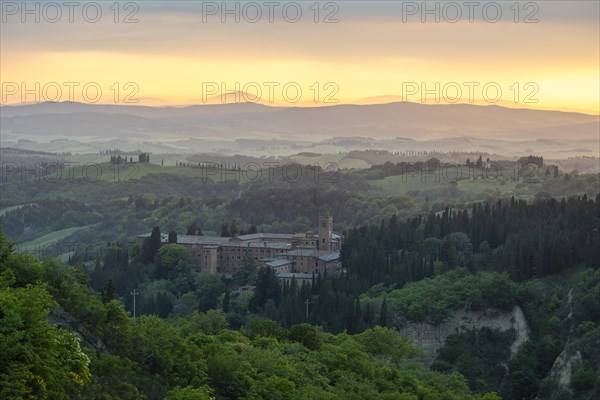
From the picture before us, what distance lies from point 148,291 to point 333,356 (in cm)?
5573

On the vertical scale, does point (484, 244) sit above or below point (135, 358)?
above

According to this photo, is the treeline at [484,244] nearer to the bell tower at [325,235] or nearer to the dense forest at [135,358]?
the bell tower at [325,235]

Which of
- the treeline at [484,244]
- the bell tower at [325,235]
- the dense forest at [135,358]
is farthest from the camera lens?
the bell tower at [325,235]

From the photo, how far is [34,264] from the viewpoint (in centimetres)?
4406

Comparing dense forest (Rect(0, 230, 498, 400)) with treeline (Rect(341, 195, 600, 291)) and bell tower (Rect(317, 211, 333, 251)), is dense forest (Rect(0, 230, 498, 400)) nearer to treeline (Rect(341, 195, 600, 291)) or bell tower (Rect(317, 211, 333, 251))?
treeline (Rect(341, 195, 600, 291))

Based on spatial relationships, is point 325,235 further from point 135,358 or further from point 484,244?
point 135,358

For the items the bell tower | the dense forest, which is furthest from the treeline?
the dense forest

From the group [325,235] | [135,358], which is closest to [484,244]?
[325,235]

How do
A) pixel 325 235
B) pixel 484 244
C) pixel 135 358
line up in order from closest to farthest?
pixel 135 358, pixel 484 244, pixel 325 235

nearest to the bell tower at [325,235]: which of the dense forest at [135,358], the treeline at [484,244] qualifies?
the treeline at [484,244]

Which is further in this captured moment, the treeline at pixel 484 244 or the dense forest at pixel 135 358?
the treeline at pixel 484 244

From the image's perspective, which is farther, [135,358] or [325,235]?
[325,235]

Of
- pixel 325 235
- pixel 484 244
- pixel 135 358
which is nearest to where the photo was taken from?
pixel 135 358

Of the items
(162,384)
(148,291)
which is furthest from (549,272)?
(162,384)
